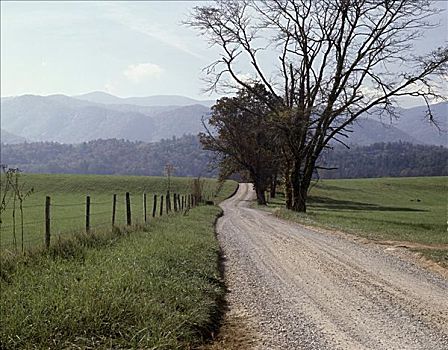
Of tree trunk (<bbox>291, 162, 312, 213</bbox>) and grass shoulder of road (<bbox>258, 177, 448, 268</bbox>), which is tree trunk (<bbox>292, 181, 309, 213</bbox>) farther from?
grass shoulder of road (<bbox>258, 177, 448, 268</bbox>)

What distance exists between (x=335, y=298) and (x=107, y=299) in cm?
433

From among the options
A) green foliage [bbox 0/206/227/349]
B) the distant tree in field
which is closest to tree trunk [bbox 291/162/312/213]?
the distant tree in field

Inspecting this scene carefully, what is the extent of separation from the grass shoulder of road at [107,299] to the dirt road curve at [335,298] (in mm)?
855

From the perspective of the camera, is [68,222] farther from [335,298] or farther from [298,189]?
[335,298]

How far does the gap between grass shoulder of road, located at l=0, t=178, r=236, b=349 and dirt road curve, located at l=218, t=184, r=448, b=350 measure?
86 centimetres

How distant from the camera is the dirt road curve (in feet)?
25.9

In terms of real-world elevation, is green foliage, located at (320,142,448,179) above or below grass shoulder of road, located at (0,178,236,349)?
above

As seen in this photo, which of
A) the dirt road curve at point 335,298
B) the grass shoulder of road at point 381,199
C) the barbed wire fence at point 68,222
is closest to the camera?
A: the dirt road curve at point 335,298

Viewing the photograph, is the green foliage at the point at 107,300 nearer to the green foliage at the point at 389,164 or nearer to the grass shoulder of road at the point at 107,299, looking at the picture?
the grass shoulder of road at the point at 107,299

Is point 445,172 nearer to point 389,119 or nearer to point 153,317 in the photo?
point 389,119

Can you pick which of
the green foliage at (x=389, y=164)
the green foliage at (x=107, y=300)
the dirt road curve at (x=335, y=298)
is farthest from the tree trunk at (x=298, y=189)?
the green foliage at (x=389, y=164)

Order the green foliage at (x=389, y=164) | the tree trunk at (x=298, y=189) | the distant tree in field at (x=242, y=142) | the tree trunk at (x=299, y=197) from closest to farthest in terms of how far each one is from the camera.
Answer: the tree trunk at (x=298, y=189) < the tree trunk at (x=299, y=197) < the distant tree in field at (x=242, y=142) < the green foliage at (x=389, y=164)

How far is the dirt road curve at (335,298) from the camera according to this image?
25.9ft

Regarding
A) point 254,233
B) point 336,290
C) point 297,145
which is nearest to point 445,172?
point 297,145
